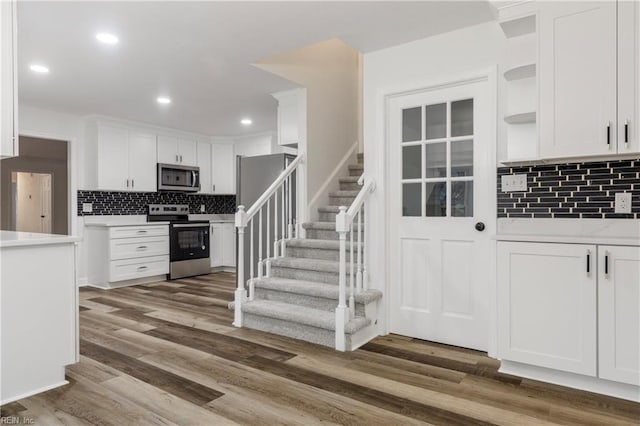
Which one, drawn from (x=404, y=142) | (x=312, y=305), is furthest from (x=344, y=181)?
(x=312, y=305)

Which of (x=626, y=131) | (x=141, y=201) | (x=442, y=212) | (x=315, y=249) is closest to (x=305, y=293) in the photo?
(x=315, y=249)

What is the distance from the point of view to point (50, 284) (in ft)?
7.43

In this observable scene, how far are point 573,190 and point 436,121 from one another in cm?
107

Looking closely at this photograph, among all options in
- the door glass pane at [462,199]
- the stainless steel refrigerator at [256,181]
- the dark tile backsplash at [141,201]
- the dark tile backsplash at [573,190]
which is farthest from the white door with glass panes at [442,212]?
the dark tile backsplash at [141,201]

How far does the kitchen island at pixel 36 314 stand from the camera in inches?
82.4

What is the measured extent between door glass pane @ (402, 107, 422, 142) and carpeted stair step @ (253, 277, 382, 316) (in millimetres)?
1273

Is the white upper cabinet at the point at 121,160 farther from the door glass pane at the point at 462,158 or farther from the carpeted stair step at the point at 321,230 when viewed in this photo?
the door glass pane at the point at 462,158

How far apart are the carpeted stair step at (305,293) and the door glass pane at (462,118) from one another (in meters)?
1.39

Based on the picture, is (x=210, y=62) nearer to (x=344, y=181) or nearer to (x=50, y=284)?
(x=344, y=181)

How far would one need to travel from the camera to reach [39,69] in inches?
144

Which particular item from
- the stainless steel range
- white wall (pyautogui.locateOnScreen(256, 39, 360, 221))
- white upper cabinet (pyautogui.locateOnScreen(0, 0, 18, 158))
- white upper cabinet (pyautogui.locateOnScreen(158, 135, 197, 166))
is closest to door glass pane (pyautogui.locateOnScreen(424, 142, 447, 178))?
white wall (pyautogui.locateOnScreen(256, 39, 360, 221))

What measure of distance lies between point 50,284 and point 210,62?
219 cm

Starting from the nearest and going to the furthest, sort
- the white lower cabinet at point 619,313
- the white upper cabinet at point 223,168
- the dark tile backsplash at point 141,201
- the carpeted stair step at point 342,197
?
1. the white lower cabinet at point 619,313
2. the carpeted stair step at point 342,197
3. the dark tile backsplash at point 141,201
4. the white upper cabinet at point 223,168

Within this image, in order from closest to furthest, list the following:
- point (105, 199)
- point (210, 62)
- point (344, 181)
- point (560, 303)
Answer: point (560, 303) → point (210, 62) → point (344, 181) → point (105, 199)
